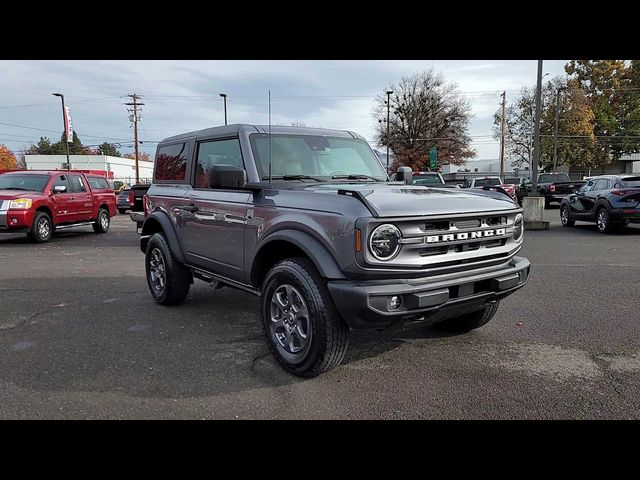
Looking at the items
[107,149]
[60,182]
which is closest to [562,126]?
[60,182]

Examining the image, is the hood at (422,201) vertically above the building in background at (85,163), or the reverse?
the building in background at (85,163)

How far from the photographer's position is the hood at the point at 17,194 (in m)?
11.4

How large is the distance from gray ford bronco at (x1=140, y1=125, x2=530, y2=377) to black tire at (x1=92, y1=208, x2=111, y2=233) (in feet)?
36.0

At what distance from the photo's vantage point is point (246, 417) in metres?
3.04

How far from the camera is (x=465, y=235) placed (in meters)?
3.48

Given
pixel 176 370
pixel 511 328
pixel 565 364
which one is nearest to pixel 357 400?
pixel 176 370

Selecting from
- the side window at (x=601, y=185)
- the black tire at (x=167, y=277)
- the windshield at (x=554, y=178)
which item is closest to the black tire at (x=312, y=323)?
the black tire at (x=167, y=277)

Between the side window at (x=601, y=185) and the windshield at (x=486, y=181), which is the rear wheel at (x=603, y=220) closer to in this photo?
the side window at (x=601, y=185)

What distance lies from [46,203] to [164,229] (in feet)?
28.2

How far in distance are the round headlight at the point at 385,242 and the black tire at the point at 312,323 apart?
0.51m

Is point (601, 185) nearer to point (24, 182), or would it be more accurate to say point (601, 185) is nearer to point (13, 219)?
point (13, 219)
